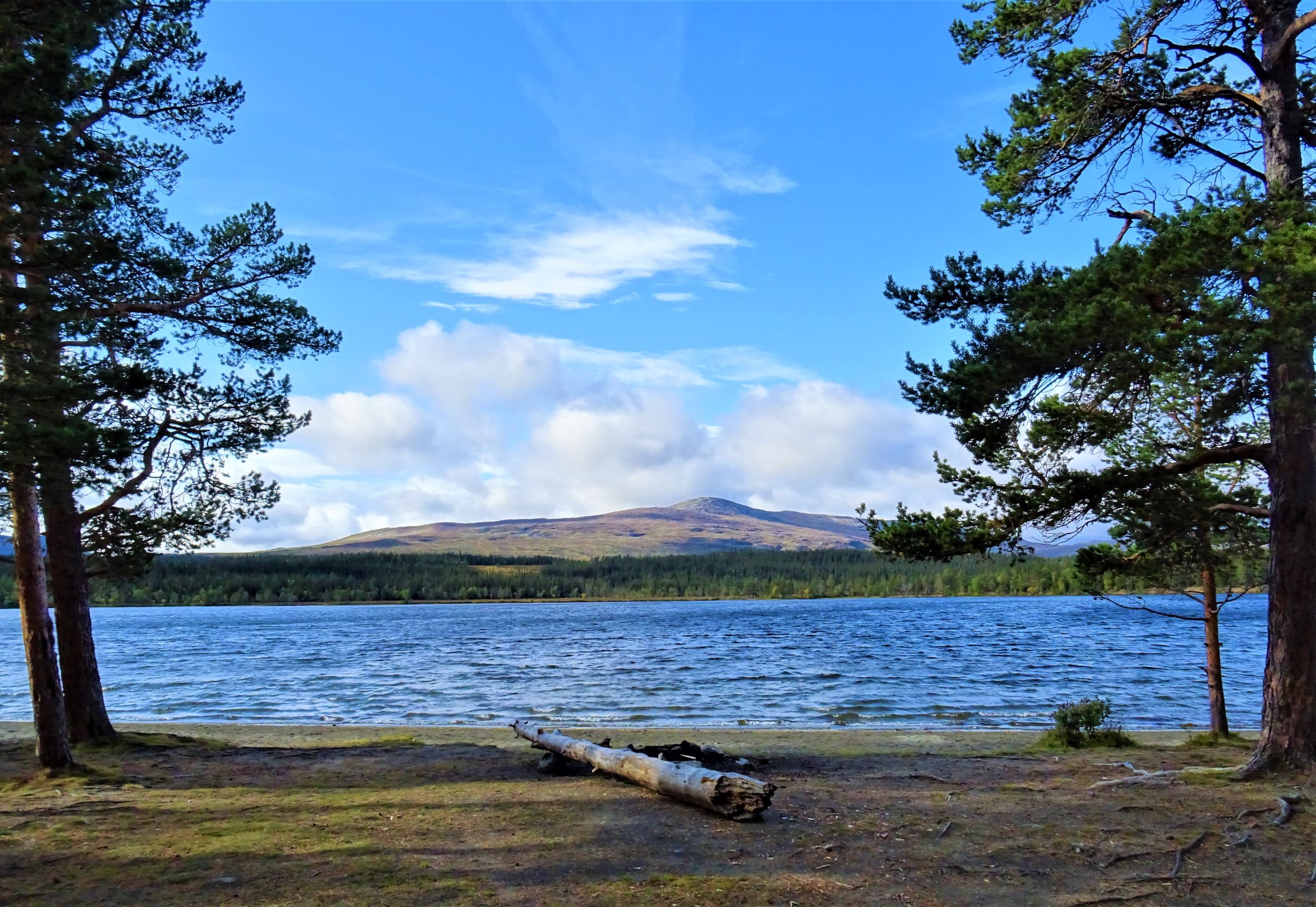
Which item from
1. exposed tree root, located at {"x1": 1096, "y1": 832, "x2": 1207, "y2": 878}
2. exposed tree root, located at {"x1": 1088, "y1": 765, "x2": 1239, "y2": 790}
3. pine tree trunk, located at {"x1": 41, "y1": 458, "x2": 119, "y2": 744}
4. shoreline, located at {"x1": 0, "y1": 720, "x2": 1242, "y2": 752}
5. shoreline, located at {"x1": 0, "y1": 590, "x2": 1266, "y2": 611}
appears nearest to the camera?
exposed tree root, located at {"x1": 1096, "y1": 832, "x2": 1207, "y2": 878}

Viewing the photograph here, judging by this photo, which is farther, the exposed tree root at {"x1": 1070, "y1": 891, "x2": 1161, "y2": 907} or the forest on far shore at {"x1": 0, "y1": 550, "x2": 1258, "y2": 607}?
the forest on far shore at {"x1": 0, "y1": 550, "x2": 1258, "y2": 607}

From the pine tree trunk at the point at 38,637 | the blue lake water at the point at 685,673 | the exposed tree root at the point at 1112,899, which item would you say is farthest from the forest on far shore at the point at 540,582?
the pine tree trunk at the point at 38,637

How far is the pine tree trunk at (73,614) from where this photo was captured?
1241cm

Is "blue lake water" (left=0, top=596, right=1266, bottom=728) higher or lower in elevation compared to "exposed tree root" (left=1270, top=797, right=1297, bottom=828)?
lower

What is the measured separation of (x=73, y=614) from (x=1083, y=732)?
16486 millimetres

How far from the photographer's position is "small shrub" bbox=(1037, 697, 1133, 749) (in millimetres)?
14820

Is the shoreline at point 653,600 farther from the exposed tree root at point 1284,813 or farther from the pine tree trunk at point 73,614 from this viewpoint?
the exposed tree root at point 1284,813

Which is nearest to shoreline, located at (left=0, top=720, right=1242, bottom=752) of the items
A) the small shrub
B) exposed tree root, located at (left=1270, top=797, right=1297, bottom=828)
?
the small shrub

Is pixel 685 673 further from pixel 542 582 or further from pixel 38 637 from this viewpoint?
pixel 542 582

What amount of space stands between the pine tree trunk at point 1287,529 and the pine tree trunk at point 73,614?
14.9m

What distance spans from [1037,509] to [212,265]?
470 inches

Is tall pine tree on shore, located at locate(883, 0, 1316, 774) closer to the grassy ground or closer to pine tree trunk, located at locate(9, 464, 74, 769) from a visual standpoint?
the grassy ground

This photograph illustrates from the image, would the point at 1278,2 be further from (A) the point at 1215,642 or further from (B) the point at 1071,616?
(B) the point at 1071,616

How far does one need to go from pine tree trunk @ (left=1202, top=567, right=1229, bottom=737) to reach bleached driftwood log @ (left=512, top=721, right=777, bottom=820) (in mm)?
9826
